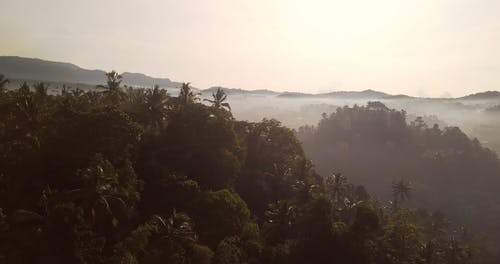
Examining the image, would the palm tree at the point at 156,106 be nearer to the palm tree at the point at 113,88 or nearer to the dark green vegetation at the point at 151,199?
the dark green vegetation at the point at 151,199

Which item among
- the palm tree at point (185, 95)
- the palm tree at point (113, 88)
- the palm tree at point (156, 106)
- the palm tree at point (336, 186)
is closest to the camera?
the palm tree at point (156, 106)

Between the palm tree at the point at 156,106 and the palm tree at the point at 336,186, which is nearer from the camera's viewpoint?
the palm tree at the point at 156,106

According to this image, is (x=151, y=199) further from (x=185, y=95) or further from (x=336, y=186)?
(x=336, y=186)

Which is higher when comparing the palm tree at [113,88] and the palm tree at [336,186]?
the palm tree at [113,88]

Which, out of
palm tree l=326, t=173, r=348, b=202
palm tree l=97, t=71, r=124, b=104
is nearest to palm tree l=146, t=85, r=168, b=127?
palm tree l=97, t=71, r=124, b=104

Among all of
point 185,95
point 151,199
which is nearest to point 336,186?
point 185,95

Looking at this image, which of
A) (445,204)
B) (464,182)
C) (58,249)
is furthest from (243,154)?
(464,182)

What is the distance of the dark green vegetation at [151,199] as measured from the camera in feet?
134

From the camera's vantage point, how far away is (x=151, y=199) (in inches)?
2226

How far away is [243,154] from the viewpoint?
72.4m

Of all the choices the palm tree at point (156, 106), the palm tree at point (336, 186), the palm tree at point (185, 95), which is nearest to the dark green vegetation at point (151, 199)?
the palm tree at point (156, 106)

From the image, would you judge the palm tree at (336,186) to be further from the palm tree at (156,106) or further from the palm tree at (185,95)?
the palm tree at (156,106)

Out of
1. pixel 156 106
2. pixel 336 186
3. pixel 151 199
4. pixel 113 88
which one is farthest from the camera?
pixel 336 186

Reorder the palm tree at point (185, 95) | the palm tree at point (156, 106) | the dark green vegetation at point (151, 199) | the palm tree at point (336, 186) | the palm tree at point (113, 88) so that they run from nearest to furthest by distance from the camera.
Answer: the dark green vegetation at point (151, 199), the palm tree at point (156, 106), the palm tree at point (113, 88), the palm tree at point (185, 95), the palm tree at point (336, 186)
